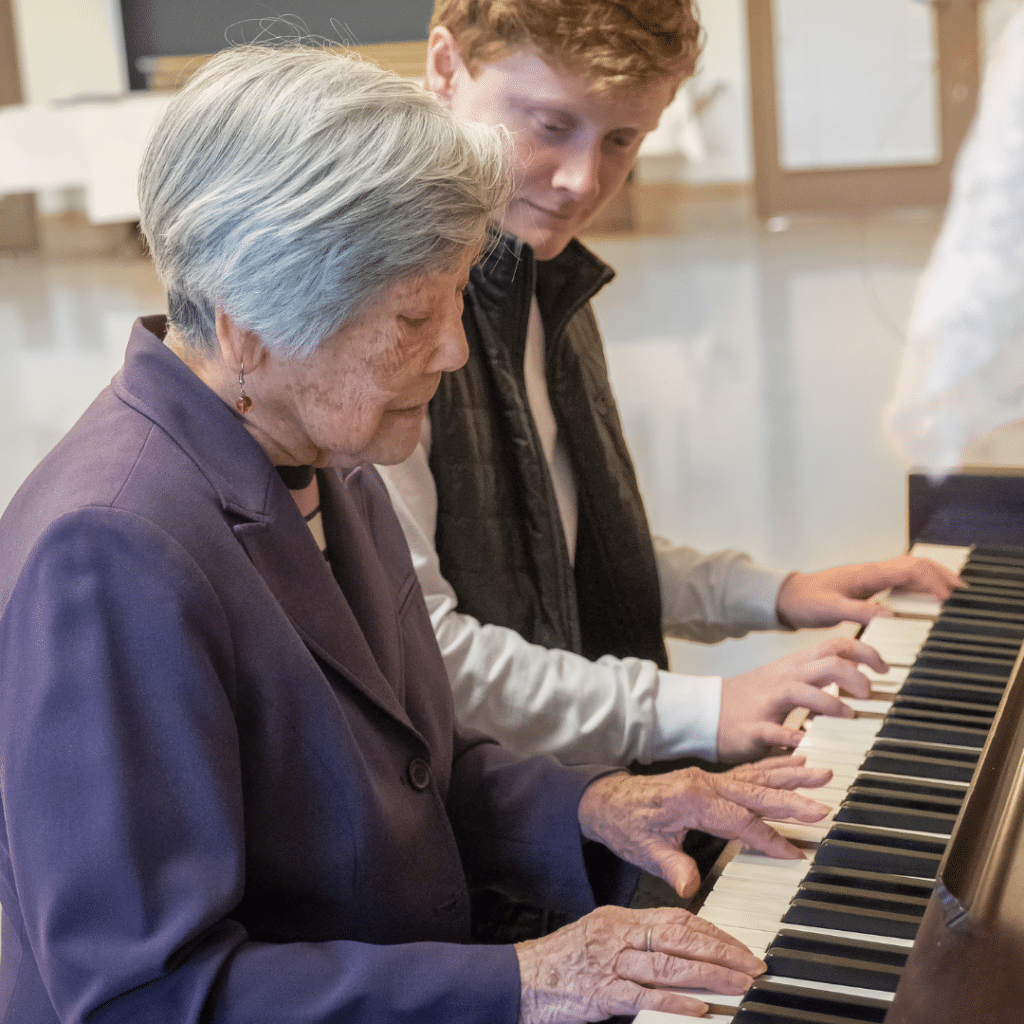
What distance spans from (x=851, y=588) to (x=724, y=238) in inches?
292

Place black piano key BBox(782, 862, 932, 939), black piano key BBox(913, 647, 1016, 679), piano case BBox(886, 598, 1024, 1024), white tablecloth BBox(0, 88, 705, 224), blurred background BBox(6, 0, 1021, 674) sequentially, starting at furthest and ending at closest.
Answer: white tablecloth BBox(0, 88, 705, 224), blurred background BBox(6, 0, 1021, 674), black piano key BBox(913, 647, 1016, 679), black piano key BBox(782, 862, 932, 939), piano case BBox(886, 598, 1024, 1024)

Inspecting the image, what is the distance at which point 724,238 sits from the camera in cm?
889

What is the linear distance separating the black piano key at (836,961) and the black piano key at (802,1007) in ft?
0.06

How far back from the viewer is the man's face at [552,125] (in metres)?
1.55

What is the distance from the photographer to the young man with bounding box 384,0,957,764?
153 centimetres

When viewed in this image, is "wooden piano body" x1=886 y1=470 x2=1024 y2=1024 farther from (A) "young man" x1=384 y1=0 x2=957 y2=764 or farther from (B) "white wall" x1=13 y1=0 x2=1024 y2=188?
(B) "white wall" x1=13 y1=0 x2=1024 y2=188

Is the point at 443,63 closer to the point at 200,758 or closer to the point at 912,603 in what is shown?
the point at 912,603

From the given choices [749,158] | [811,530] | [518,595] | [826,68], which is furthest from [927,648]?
[749,158]

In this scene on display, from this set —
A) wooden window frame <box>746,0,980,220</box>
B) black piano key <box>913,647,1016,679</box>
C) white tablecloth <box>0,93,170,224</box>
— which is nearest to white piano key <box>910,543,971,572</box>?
black piano key <box>913,647,1016,679</box>

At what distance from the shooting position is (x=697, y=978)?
0.93 meters

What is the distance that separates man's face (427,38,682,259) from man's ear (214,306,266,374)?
536 mm

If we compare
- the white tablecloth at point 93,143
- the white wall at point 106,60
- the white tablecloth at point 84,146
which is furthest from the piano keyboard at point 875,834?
the white wall at point 106,60

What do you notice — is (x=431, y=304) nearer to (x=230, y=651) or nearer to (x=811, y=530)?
Answer: (x=230, y=651)

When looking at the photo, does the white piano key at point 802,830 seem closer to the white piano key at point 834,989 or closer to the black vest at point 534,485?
the white piano key at point 834,989
